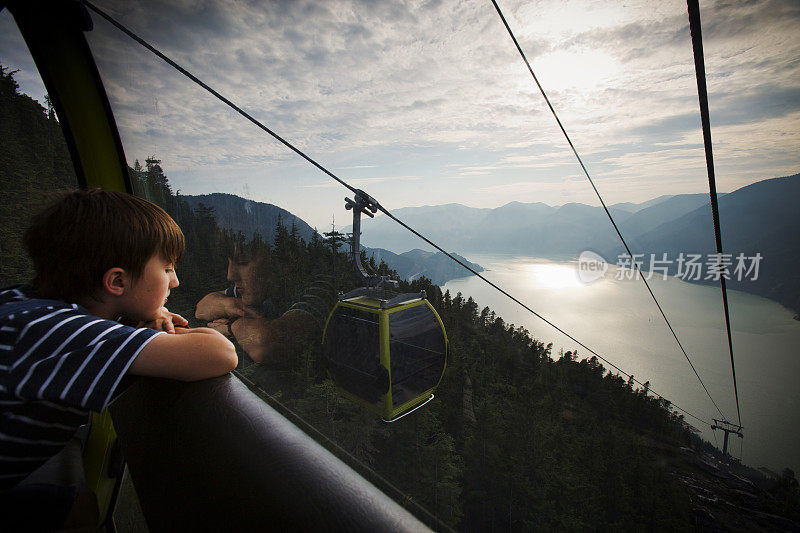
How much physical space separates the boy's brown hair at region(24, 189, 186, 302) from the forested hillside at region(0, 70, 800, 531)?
2272 mm

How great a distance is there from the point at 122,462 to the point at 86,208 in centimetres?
65

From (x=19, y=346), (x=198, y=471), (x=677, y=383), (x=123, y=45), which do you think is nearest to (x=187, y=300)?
(x=123, y=45)

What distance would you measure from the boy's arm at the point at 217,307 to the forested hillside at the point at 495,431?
46cm

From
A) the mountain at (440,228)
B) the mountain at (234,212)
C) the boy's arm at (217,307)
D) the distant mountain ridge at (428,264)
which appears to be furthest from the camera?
the distant mountain ridge at (428,264)

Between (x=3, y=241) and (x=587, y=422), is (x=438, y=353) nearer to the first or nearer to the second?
(x=3, y=241)

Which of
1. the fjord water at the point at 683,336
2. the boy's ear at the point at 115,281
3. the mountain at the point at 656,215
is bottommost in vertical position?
the fjord water at the point at 683,336

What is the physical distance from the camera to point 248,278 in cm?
Result: 508

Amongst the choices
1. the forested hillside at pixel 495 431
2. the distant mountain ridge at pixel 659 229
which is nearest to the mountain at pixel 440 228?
the distant mountain ridge at pixel 659 229

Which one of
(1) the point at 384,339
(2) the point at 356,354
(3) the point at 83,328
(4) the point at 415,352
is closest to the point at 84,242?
(3) the point at 83,328

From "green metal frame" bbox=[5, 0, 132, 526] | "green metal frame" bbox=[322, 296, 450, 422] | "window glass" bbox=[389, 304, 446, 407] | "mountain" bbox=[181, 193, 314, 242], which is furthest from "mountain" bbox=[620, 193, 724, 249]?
"green metal frame" bbox=[5, 0, 132, 526]

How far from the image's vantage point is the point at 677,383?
51.7 meters

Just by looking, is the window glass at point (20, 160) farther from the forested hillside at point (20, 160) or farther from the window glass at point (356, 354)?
the window glass at point (356, 354)

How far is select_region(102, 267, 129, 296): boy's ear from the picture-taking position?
2.14ft

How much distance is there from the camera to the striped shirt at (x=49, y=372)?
0.45 m
